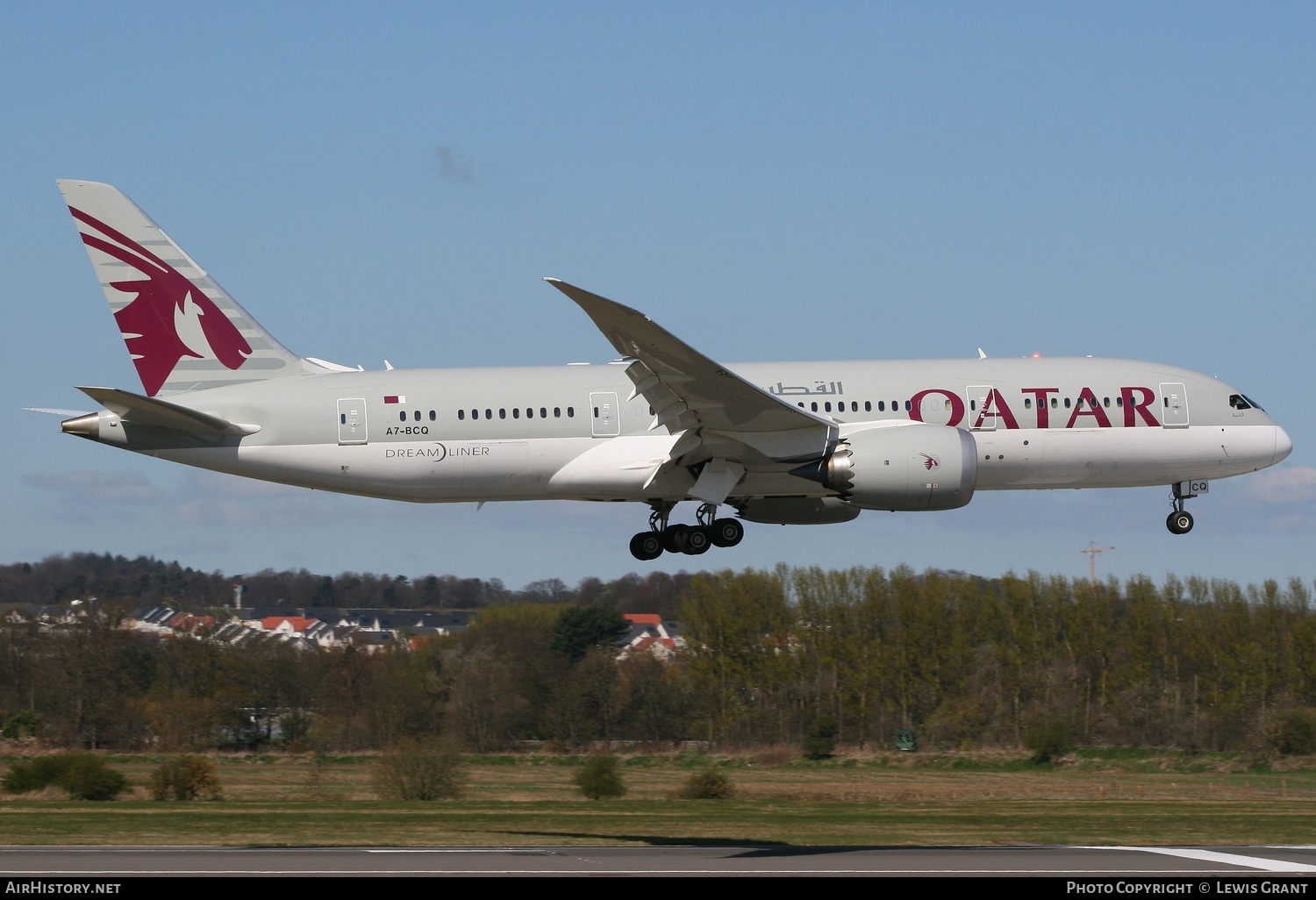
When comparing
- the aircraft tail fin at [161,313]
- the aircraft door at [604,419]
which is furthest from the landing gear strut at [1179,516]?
the aircraft tail fin at [161,313]

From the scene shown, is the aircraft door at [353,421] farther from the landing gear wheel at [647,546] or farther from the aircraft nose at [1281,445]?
the aircraft nose at [1281,445]

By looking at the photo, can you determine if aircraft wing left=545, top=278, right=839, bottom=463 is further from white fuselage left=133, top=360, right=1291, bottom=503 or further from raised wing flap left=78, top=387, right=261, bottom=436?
raised wing flap left=78, top=387, right=261, bottom=436

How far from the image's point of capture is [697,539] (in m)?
37.0

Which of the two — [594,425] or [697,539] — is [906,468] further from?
[594,425]

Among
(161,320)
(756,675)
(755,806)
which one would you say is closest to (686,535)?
(755,806)

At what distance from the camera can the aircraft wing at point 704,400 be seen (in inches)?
1244

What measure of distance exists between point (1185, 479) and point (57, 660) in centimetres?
4757

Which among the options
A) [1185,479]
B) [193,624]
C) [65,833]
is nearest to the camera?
[65,833]

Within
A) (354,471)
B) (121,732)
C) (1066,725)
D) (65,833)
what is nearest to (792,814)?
(354,471)

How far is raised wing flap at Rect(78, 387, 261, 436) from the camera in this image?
33.2m

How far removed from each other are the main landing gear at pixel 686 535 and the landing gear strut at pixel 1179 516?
11.0 metres

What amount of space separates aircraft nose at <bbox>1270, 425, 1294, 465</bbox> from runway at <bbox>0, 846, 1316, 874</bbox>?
1465 centimetres

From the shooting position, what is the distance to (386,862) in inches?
894

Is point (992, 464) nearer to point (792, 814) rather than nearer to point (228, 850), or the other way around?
point (792, 814)
